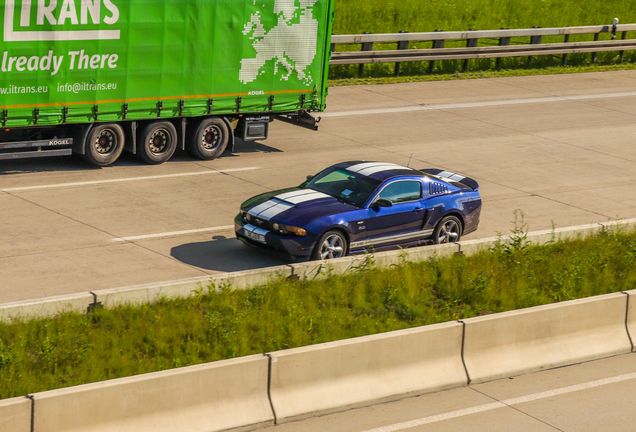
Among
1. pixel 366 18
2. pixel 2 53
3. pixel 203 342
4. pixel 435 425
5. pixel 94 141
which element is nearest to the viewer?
pixel 435 425

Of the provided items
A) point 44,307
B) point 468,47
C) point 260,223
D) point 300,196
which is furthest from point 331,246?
point 468,47

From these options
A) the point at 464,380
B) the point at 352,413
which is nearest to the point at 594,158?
the point at 464,380

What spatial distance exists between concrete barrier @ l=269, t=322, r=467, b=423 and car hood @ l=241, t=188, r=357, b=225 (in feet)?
12.9

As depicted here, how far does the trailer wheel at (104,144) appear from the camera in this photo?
17.1 m

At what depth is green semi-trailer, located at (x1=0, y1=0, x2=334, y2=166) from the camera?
15969 millimetres

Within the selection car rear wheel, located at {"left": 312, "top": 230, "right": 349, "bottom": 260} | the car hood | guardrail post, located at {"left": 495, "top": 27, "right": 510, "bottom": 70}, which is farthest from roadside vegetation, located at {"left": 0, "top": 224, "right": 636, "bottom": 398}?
guardrail post, located at {"left": 495, "top": 27, "right": 510, "bottom": 70}

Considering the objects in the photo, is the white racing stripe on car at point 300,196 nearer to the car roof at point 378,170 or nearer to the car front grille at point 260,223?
the car front grille at point 260,223

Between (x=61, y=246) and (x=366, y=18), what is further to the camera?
(x=366, y=18)

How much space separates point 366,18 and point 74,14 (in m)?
18.2

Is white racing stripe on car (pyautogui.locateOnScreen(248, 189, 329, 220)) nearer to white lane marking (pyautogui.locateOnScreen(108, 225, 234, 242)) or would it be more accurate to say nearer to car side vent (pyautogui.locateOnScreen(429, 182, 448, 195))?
white lane marking (pyautogui.locateOnScreen(108, 225, 234, 242))

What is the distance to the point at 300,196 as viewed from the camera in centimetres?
1346

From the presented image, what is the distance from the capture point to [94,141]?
17.2m

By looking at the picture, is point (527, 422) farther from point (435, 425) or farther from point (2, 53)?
point (2, 53)

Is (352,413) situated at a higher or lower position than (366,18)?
lower
